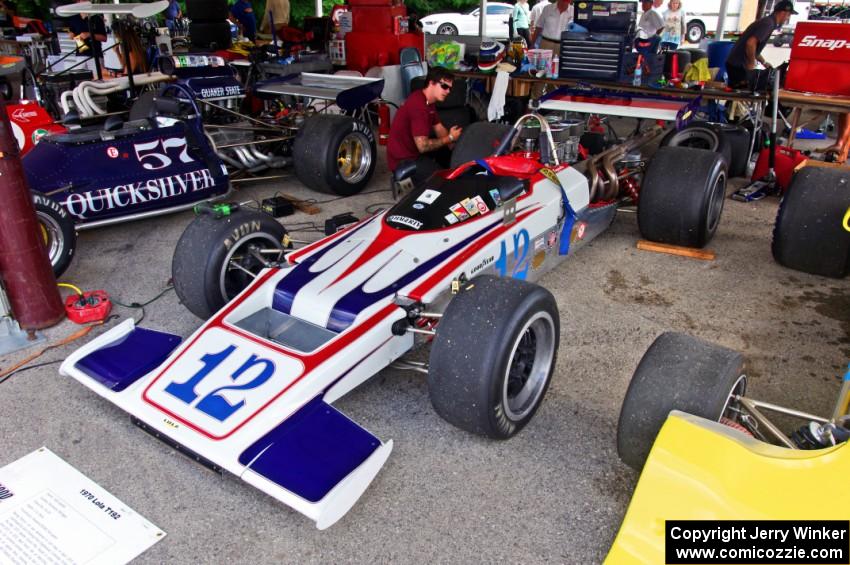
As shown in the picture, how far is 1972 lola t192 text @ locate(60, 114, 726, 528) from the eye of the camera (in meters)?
2.74

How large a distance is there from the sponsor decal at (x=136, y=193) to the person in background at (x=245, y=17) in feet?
A: 32.6

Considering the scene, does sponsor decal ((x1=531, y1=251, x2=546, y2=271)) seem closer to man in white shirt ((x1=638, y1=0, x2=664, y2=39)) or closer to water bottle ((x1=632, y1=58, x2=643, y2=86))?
water bottle ((x1=632, y1=58, x2=643, y2=86))

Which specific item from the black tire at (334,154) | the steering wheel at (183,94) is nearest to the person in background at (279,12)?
the steering wheel at (183,94)

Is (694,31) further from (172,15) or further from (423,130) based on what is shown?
(423,130)

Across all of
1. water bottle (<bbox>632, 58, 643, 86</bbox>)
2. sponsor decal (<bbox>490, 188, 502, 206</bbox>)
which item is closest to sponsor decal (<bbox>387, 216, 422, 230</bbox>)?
sponsor decal (<bbox>490, 188, 502, 206</bbox>)

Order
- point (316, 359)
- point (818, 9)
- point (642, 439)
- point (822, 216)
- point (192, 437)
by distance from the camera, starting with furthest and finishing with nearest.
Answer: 1. point (818, 9)
2. point (822, 216)
3. point (316, 359)
4. point (192, 437)
5. point (642, 439)

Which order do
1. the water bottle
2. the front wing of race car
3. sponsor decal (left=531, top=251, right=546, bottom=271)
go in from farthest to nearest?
the water bottle → sponsor decal (left=531, top=251, right=546, bottom=271) → the front wing of race car

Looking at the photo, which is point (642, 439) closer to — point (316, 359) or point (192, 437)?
point (316, 359)

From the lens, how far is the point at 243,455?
266cm

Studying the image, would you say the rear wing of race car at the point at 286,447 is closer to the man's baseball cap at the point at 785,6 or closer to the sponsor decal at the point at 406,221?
the sponsor decal at the point at 406,221

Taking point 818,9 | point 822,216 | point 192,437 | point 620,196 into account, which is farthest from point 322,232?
point 818,9

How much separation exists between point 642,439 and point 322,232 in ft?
12.6

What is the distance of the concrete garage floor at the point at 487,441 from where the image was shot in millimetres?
2650

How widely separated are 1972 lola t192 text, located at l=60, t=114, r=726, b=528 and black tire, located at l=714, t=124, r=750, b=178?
3300 mm
